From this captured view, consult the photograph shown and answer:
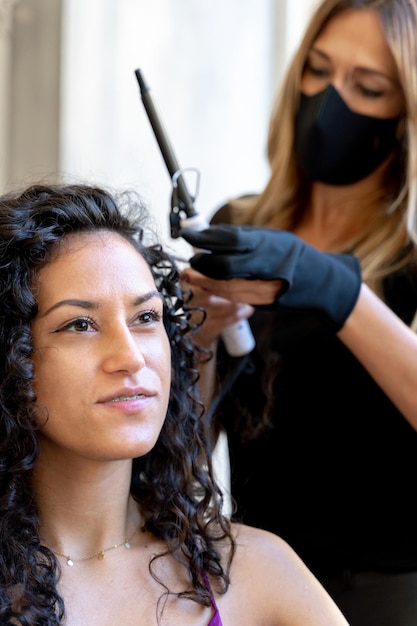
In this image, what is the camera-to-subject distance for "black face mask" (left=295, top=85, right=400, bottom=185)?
191cm

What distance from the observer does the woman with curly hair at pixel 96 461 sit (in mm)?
1340

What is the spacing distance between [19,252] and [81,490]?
13.3 inches

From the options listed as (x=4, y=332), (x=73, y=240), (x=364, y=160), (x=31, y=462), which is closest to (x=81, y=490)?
(x=31, y=462)

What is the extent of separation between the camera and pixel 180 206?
5.63ft

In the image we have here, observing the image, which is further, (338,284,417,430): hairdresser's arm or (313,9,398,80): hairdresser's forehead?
(313,9,398,80): hairdresser's forehead

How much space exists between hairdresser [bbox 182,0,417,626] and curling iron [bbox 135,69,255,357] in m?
0.03

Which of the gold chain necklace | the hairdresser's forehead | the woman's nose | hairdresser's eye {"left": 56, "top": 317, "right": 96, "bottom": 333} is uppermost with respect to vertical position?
the hairdresser's forehead

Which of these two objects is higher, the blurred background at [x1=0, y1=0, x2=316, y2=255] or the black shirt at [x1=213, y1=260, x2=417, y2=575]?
the blurred background at [x1=0, y1=0, x2=316, y2=255]

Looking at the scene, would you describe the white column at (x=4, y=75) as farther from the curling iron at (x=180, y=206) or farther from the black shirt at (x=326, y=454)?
the black shirt at (x=326, y=454)

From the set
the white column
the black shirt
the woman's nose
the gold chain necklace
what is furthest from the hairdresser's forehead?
the gold chain necklace

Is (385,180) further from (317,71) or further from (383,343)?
(383,343)

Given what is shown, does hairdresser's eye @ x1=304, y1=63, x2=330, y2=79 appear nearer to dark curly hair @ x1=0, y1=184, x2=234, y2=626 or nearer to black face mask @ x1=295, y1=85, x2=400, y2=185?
black face mask @ x1=295, y1=85, x2=400, y2=185

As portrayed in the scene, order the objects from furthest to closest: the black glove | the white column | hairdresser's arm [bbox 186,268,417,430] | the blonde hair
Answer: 1. the white column
2. the blonde hair
3. hairdresser's arm [bbox 186,268,417,430]
4. the black glove

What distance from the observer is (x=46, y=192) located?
4.89 ft
